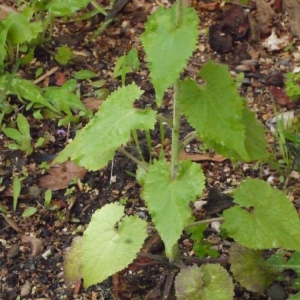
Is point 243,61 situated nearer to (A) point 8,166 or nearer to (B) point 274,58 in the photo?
(B) point 274,58

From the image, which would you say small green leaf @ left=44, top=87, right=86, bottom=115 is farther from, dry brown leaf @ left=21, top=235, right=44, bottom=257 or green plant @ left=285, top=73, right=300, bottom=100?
green plant @ left=285, top=73, right=300, bottom=100

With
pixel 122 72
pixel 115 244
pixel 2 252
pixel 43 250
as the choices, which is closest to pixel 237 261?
pixel 115 244

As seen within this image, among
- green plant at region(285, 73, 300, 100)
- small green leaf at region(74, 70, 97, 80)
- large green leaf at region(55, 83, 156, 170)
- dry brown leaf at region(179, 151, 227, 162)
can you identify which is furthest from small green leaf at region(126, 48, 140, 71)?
large green leaf at region(55, 83, 156, 170)

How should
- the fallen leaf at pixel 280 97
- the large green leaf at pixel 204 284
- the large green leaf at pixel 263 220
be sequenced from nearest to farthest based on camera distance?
1. the large green leaf at pixel 263 220
2. the large green leaf at pixel 204 284
3. the fallen leaf at pixel 280 97

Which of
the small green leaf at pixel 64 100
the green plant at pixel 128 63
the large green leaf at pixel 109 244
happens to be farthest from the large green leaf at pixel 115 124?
the green plant at pixel 128 63

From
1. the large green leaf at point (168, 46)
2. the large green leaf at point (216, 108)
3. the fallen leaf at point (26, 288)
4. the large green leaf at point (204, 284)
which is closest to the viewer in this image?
the large green leaf at point (168, 46)

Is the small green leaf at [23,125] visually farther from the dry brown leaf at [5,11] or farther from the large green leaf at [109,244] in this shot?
the large green leaf at [109,244]

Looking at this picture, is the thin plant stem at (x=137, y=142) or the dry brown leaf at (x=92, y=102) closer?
the thin plant stem at (x=137, y=142)

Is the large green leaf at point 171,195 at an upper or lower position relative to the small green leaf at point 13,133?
upper
